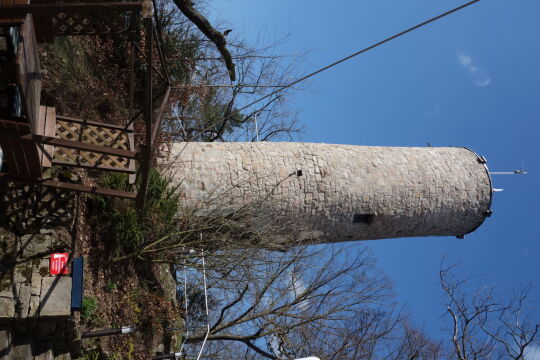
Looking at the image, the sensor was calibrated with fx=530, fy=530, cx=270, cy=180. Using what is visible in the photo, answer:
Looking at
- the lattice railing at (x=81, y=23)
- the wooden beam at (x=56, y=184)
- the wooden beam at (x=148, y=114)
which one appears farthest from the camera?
A: the lattice railing at (x=81, y=23)

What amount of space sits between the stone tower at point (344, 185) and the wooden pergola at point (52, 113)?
2440 mm

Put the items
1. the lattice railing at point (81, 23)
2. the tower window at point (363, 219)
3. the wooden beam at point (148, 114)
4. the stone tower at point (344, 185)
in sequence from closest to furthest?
the wooden beam at point (148, 114), the lattice railing at point (81, 23), the stone tower at point (344, 185), the tower window at point (363, 219)

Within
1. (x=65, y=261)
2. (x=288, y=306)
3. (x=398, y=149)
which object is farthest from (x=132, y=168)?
(x=398, y=149)

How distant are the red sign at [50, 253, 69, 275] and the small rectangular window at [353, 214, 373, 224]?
5.70 metres

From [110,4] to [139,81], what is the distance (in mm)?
6048

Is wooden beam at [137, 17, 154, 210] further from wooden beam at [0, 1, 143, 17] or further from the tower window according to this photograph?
the tower window

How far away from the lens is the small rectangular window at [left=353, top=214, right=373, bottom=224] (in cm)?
1008

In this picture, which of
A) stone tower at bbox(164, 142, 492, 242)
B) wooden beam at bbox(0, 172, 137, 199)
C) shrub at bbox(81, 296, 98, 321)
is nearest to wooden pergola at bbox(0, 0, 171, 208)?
wooden beam at bbox(0, 172, 137, 199)

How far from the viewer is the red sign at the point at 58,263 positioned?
580 centimetres

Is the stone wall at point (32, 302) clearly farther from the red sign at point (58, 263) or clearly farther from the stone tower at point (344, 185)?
the stone tower at point (344, 185)

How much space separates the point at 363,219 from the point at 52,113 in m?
6.22

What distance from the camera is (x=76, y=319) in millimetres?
6082

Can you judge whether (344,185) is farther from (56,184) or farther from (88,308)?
(56,184)

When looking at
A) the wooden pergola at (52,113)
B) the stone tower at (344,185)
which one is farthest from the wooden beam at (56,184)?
the stone tower at (344,185)
